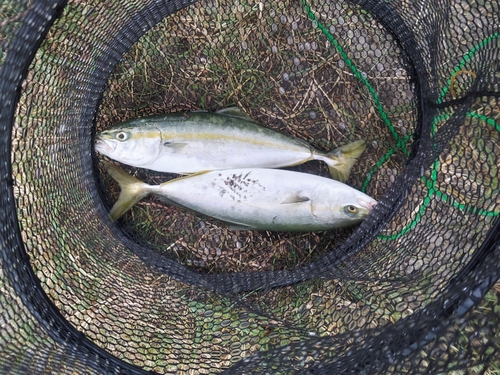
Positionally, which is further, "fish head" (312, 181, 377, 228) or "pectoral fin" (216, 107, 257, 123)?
"pectoral fin" (216, 107, 257, 123)

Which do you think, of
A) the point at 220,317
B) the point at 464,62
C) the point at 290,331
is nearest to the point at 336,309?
the point at 290,331

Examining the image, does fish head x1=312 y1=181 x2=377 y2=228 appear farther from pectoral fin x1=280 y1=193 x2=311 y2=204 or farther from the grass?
the grass

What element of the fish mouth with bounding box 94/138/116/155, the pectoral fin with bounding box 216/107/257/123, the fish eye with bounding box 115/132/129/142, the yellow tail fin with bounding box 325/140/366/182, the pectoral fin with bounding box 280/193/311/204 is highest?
the pectoral fin with bounding box 216/107/257/123

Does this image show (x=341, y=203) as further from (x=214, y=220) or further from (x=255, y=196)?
(x=214, y=220)

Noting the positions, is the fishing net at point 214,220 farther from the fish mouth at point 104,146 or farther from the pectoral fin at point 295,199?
the pectoral fin at point 295,199

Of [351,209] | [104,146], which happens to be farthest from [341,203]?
[104,146]

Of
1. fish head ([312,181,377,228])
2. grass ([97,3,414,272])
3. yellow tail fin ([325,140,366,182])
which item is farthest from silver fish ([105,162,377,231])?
grass ([97,3,414,272])

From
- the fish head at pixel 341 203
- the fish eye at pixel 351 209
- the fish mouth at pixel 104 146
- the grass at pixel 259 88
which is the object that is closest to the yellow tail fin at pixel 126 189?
the fish mouth at pixel 104 146
